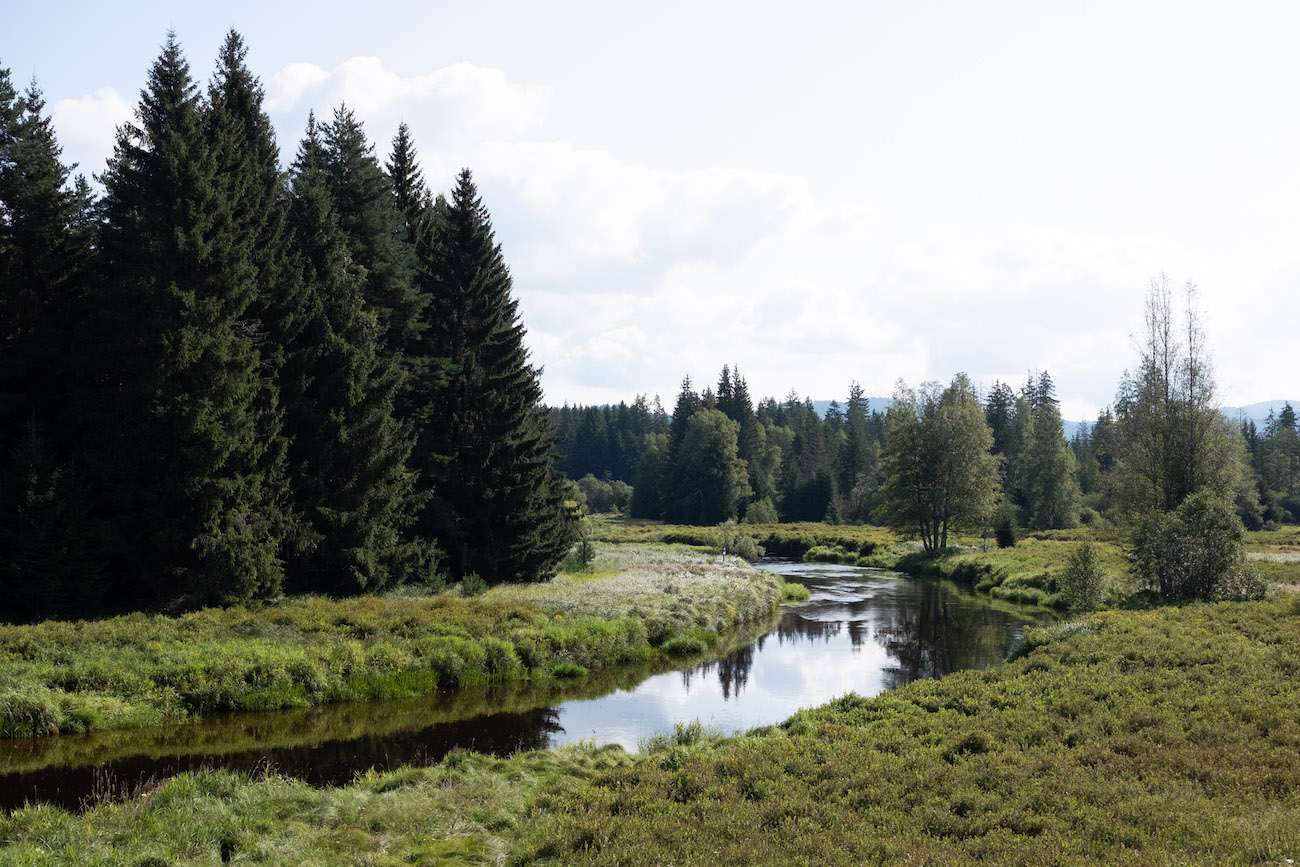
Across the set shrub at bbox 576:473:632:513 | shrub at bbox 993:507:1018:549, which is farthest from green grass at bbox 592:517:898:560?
shrub at bbox 576:473:632:513

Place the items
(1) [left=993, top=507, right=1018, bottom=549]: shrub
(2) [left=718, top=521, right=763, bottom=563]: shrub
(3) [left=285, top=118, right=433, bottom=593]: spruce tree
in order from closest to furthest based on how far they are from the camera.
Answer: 1. (3) [left=285, top=118, right=433, bottom=593]: spruce tree
2. (1) [left=993, top=507, right=1018, bottom=549]: shrub
3. (2) [left=718, top=521, right=763, bottom=563]: shrub

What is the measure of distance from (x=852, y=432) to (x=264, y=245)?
92126 millimetres

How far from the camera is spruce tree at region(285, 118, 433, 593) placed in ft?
95.4

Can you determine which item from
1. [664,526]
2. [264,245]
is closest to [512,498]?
[264,245]

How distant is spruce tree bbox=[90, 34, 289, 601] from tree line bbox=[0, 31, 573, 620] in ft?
0.20

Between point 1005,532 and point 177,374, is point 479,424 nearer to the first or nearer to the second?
point 177,374

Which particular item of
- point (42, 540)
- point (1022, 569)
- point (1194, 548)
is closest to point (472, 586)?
point (42, 540)

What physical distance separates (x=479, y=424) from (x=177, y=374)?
13404 mm

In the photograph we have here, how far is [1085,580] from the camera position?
106 ft

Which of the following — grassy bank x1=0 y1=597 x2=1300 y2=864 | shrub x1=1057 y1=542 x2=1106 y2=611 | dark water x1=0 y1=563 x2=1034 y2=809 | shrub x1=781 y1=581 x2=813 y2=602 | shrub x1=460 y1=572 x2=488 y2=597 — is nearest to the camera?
grassy bank x1=0 y1=597 x2=1300 y2=864

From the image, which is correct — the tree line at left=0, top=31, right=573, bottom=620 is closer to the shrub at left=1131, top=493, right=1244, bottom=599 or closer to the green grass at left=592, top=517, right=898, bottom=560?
the shrub at left=1131, top=493, right=1244, bottom=599

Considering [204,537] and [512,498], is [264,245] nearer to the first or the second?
[204,537]

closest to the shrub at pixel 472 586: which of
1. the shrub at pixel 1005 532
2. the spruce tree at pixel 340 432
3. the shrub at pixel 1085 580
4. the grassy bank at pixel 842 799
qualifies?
the spruce tree at pixel 340 432

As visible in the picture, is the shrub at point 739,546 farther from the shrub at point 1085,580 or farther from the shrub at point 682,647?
the shrub at point 682,647
